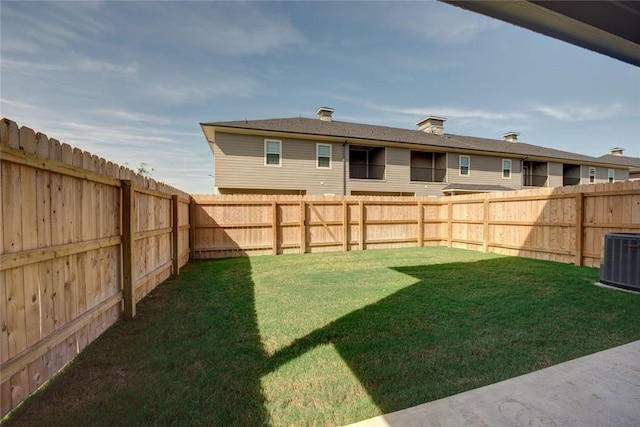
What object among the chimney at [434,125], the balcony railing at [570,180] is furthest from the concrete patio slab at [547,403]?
the balcony railing at [570,180]

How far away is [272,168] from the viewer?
46.9ft

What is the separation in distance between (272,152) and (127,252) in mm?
11001

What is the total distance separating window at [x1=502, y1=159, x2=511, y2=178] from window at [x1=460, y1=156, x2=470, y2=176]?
9.55 ft

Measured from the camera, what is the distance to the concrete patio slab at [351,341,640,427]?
1880 mm

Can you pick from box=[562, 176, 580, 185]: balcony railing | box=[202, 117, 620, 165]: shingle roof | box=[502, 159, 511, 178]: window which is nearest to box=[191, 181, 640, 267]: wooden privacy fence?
box=[202, 117, 620, 165]: shingle roof

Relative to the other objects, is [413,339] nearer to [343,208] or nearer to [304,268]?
[304,268]

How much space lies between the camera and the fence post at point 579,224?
24.1 feet

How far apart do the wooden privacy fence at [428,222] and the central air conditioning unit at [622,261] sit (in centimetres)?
193

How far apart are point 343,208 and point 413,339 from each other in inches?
304

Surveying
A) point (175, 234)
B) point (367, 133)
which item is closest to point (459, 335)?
point (175, 234)

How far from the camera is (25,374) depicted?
2.10 m

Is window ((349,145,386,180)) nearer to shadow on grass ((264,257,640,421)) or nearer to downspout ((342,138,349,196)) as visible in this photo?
downspout ((342,138,349,196))

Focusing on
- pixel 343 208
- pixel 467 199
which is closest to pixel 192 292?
pixel 343 208

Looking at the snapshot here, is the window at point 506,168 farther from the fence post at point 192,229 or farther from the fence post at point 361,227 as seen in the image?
the fence post at point 192,229
